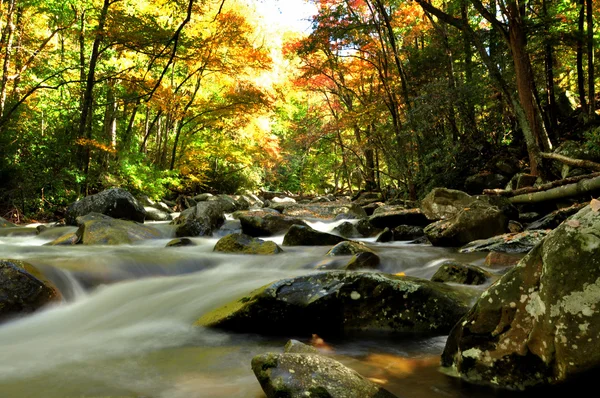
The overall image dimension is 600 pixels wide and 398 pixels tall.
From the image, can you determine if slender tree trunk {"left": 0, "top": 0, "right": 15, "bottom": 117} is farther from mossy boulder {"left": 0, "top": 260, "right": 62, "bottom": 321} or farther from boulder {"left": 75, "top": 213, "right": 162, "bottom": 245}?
mossy boulder {"left": 0, "top": 260, "right": 62, "bottom": 321}

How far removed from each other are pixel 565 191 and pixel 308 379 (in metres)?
5.42

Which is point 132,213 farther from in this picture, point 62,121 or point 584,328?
point 584,328

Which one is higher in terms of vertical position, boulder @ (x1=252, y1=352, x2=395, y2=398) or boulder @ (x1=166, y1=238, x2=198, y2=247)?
boulder @ (x1=252, y1=352, x2=395, y2=398)

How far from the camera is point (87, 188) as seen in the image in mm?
12867

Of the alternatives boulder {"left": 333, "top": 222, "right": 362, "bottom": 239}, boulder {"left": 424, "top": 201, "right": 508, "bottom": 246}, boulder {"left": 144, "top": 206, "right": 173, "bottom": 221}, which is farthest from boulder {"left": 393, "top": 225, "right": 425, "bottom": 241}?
boulder {"left": 144, "top": 206, "right": 173, "bottom": 221}

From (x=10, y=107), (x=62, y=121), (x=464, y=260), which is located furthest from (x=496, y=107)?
(x=10, y=107)

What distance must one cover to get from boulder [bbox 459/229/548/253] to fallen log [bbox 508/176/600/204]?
0.60 meters

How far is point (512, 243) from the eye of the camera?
5.73m

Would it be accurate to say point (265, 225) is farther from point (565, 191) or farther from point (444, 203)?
point (565, 191)

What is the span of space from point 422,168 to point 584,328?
11.2 meters

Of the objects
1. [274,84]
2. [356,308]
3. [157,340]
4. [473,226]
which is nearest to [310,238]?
[473,226]

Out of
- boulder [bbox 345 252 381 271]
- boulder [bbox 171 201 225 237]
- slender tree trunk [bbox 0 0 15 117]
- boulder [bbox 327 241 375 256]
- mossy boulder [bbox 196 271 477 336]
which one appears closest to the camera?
mossy boulder [bbox 196 271 477 336]

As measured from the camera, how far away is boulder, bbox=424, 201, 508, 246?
7.02m

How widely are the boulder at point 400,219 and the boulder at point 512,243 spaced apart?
278 cm
